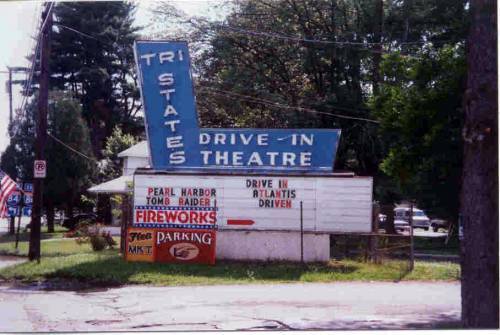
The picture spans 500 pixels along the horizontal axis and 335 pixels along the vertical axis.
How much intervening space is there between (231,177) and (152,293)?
203 inches

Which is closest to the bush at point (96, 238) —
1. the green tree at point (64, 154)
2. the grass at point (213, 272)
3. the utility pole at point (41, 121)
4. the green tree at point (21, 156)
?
the utility pole at point (41, 121)

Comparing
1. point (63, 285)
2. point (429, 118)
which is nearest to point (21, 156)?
point (63, 285)

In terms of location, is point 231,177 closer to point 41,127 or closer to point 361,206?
point 361,206

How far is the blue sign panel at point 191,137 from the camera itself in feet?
59.7

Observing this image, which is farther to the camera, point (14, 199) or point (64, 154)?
point (64, 154)

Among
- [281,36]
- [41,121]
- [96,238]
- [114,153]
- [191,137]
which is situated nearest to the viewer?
[191,137]

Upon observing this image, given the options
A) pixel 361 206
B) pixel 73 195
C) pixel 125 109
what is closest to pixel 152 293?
pixel 361 206

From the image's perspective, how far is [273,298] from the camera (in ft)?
42.0

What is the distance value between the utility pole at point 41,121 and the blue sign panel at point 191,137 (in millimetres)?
2806

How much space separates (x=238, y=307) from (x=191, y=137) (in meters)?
7.40

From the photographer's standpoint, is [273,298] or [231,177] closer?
[273,298]

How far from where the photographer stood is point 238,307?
1187 centimetres

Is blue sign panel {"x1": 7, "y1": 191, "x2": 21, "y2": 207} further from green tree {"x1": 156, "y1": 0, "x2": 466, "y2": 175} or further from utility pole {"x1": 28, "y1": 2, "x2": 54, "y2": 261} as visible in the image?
green tree {"x1": 156, "y1": 0, "x2": 466, "y2": 175}

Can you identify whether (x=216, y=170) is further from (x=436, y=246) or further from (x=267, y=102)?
(x=436, y=246)
